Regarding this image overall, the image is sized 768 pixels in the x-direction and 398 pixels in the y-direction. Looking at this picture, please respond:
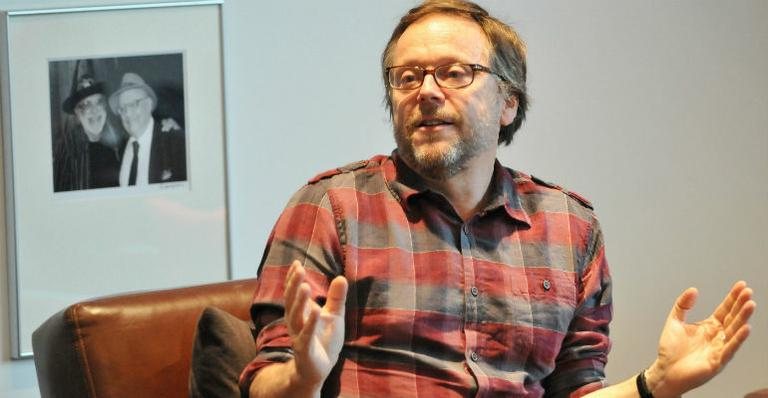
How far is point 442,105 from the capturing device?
1.80 meters

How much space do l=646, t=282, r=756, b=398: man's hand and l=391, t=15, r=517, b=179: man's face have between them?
1.46 feet

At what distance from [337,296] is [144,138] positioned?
119 centimetres

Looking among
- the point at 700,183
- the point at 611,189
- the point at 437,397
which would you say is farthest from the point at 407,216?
the point at 700,183

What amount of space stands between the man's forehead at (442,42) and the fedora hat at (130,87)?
0.83 meters

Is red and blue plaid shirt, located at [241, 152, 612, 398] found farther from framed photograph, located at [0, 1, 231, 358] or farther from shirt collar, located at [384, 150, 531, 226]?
framed photograph, located at [0, 1, 231, 358]

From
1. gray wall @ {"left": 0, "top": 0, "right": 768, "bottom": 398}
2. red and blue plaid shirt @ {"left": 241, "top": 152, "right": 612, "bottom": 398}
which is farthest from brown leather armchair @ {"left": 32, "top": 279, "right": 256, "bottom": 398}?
gray wall @ {"left": 0, "top": 0, "right": 768, "bottom": 398}

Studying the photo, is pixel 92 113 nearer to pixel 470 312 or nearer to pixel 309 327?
pixel 470 312

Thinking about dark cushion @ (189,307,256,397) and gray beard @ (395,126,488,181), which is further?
gray beard @ (395,126,488,181)

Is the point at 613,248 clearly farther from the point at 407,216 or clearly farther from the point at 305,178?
the point at 407,216

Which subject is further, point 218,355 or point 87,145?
point 87,145

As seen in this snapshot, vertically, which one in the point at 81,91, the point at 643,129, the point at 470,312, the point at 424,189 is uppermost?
the point at 81,91

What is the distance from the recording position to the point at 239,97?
8.46ft

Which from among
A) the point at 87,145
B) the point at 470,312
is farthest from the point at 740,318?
the point at 87,145

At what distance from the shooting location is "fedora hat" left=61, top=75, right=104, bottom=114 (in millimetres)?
2432
